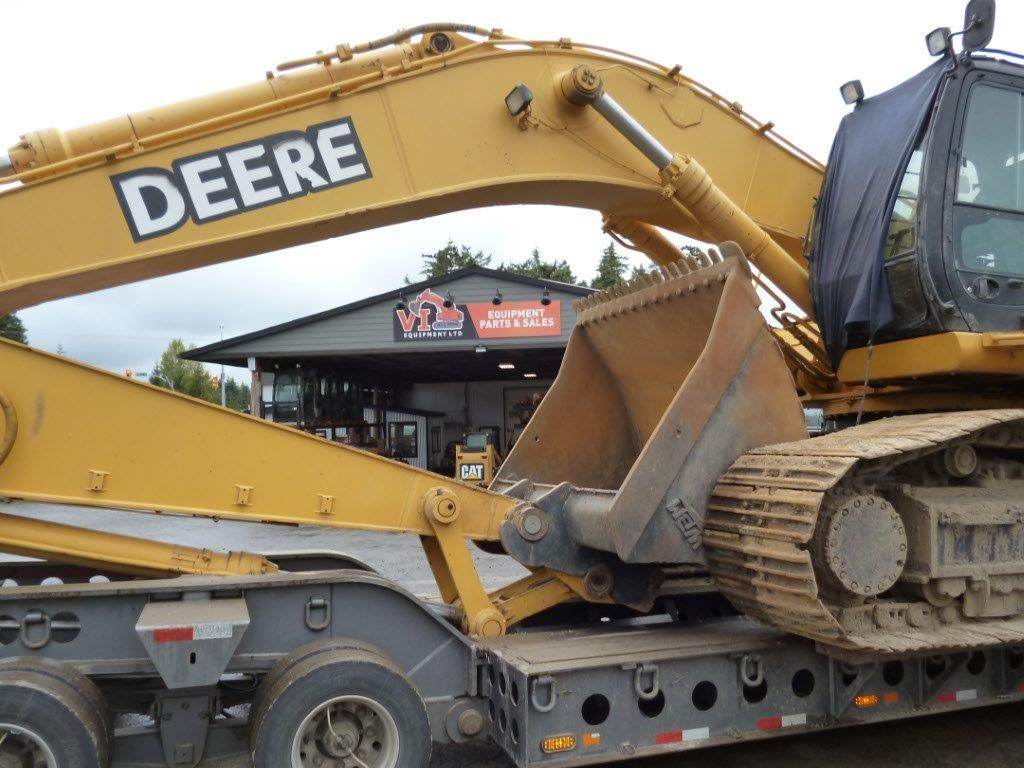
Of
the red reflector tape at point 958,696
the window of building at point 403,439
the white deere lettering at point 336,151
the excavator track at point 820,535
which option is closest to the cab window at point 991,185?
the excavator track at point 820,535

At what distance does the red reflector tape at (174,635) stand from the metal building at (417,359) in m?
17.5

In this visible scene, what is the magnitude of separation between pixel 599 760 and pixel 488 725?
0.55m

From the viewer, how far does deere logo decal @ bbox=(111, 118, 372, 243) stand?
386 centimetres

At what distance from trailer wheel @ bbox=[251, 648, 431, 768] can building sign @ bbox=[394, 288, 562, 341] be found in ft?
58.4

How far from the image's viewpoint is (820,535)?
3922 mm

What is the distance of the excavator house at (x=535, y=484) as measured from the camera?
3709 mm

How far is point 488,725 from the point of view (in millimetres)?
4109

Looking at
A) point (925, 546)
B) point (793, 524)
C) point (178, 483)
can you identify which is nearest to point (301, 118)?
point (178, 483)

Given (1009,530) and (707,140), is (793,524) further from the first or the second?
(707,140)

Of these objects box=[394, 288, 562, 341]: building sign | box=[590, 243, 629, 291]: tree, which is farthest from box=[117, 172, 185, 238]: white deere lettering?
box=[590, 243, 629, 291]: tree

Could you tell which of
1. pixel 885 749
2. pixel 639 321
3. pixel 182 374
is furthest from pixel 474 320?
pixel 182 374

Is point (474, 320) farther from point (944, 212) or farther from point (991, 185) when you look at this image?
point (944, 212)

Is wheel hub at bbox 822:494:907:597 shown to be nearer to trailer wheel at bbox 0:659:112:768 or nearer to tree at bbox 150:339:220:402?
trailer wheel at bbox 0:659:112:768

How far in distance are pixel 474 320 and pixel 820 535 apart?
18005mm
